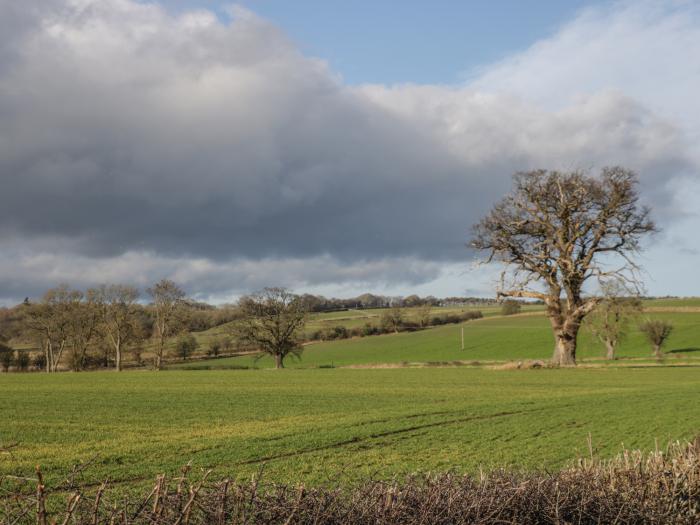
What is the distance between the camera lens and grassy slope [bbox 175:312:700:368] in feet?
329

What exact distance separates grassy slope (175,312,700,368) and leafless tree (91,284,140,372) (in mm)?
12352

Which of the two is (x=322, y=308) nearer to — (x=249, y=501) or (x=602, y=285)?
(x=602, y=285)

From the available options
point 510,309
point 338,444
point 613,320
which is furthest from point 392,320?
point 338,444

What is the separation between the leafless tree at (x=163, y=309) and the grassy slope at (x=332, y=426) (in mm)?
44454

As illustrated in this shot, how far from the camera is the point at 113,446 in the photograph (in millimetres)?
18359

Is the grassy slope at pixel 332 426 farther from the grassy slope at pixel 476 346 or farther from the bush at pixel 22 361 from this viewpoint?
the bush at pixel 22 361

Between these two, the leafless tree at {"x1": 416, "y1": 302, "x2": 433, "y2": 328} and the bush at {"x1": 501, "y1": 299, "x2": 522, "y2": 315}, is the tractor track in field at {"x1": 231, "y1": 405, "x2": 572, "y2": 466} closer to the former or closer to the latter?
the leafless tree at {"x1": 416, "y1": 302, "x2": 433, "y2": 328}

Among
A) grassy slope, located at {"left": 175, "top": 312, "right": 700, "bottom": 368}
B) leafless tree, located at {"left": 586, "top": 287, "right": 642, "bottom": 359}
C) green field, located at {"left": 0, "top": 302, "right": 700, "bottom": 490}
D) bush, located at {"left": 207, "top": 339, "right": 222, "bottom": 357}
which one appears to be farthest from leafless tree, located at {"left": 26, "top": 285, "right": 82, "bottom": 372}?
leafless tree, located at {"left": 586, "top": 287, "right": 642, "bottom": 359}

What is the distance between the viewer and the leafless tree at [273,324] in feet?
285

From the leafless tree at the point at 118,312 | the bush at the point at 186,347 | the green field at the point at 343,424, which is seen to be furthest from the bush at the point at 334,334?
the green field at the point at 343,424

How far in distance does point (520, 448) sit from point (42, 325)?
3372 inches

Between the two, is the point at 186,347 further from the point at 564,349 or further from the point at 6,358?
the point at 564,349

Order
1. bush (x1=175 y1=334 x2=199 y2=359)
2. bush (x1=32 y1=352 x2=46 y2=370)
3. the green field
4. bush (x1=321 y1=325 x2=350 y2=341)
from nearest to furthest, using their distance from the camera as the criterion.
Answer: the green field, bush (x1=32 y1=352 x2=46 y2=370), bush (x1=175 y1=334 x2=199 y2=359), bush (x1=321 y1=325 x2=350 y2=341)

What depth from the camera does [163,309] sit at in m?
87.1
